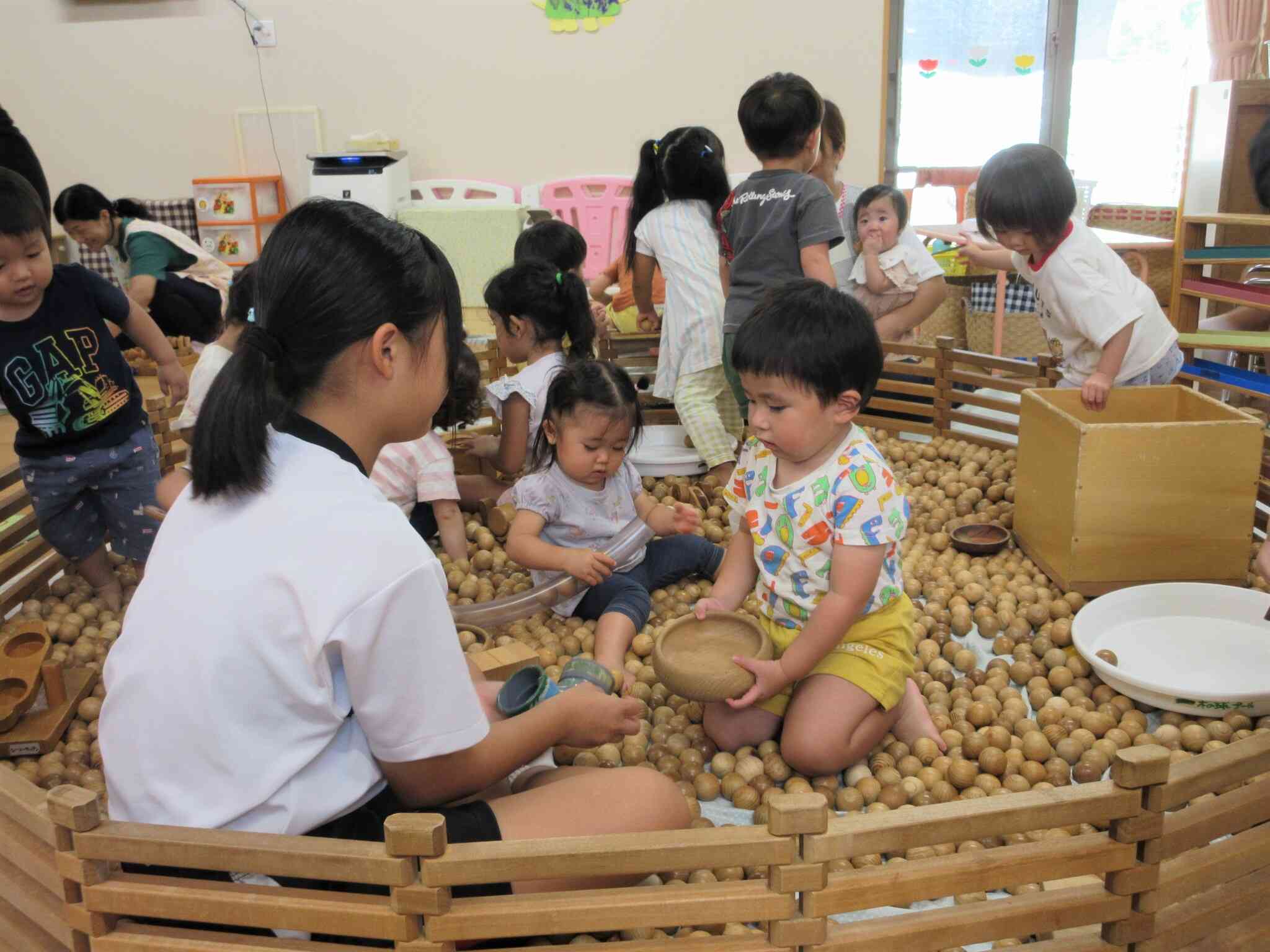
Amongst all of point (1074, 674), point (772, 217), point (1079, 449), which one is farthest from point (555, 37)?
point (1074, 674)

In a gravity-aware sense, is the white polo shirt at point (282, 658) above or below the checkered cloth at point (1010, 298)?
above

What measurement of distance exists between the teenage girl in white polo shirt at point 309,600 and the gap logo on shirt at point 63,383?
3.77 feet

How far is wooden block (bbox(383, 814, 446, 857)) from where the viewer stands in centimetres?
86

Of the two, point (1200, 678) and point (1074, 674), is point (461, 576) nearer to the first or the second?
point (1074, 674)

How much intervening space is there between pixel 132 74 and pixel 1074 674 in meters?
4.59

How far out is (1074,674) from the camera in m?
1.68

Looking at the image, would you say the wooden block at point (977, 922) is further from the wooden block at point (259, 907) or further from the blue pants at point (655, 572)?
the blue pants at point (655, 572)

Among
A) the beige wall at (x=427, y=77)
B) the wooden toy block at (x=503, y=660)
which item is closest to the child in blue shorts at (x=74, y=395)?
the wooden toy block at (x=503, y=660)

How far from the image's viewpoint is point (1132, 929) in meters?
1.01

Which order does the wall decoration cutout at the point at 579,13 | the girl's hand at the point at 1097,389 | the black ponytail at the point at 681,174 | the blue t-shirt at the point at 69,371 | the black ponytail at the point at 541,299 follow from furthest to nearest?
the wall decoration cutout at the point at 579,13
the black ponytail at the point at 681,174
the black ponytail at the point at 541,299
the girl's hand at the point at 1097,389
the blue t-shirt at the point at 69,371

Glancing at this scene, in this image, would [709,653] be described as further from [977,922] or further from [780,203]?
[780,203]

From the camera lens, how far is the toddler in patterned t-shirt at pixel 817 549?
4.38 feet

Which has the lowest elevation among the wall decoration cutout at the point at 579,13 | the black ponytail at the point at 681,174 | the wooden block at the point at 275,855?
the wooden block at the point at 275,855

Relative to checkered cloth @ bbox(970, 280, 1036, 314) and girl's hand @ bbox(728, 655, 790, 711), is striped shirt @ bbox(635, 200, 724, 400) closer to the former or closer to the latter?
girl's hand @ bbox(728, 655, 790, 711)
